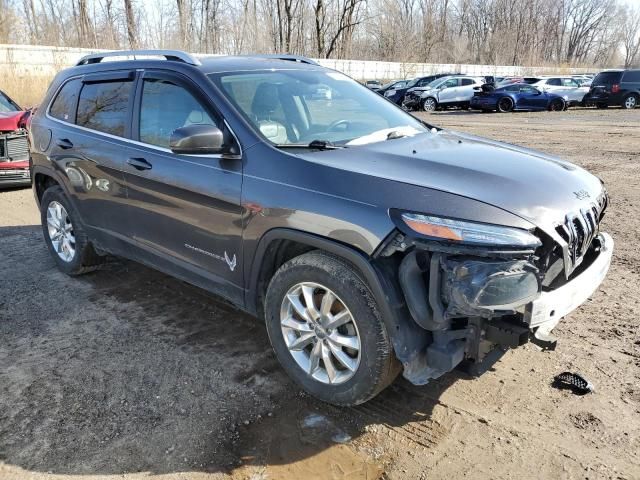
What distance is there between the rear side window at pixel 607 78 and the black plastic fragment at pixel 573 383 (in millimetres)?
24792

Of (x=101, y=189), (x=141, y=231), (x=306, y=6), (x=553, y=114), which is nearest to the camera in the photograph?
(x=141, y=231)

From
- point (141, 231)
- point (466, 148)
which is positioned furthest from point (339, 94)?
point (141, 231)

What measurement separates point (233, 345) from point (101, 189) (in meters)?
1.72

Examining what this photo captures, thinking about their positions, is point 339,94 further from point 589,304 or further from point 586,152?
point 586,152

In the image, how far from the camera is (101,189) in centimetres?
444

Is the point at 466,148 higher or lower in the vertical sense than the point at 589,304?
higher

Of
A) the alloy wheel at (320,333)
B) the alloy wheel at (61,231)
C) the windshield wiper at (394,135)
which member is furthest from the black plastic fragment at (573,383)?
the alloy wheel at (61,231)

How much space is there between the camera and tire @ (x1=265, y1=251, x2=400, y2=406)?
2805 mm

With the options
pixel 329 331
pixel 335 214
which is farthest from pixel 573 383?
pixel 335 214

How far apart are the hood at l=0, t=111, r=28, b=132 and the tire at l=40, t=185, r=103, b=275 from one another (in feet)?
14.2

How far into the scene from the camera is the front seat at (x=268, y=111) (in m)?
3.41

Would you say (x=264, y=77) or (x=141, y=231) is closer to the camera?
(x=264, y=77)

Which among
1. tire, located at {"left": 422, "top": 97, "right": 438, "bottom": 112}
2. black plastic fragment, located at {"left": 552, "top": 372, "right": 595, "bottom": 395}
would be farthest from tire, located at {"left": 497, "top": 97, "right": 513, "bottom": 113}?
black plastic fragment, located at {"left": 552, "top": 372, "right": 595, "bottom": 395}

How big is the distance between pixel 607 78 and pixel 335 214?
25.9 metres
